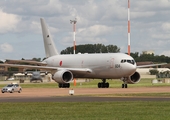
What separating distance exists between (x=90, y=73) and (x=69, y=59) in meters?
6.99

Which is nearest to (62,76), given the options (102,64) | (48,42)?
(102,64)

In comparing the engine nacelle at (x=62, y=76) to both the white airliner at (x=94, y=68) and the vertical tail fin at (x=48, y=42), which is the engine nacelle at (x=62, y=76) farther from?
the vertical tail fin at (x=48, y=42)

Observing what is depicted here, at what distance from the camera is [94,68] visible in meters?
80.0

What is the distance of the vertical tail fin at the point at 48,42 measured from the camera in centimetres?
9569

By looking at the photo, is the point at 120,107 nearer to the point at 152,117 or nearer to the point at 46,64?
the point at 152,117

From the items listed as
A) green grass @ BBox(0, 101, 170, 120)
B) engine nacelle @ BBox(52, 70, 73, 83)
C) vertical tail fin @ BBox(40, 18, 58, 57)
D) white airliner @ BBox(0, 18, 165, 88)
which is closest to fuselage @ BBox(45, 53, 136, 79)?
white airliner @ BBox(0, 18, 165, 88)

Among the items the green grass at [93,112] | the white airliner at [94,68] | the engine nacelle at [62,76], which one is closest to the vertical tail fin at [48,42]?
the white airliner at [94,68]

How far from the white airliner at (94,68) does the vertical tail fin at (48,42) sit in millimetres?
4424

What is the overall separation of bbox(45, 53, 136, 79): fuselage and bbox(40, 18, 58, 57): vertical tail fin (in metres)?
6.37

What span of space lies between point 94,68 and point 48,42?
1803 cm

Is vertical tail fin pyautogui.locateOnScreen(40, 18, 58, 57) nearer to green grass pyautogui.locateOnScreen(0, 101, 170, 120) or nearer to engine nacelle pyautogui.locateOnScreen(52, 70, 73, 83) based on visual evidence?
engine nacelle pyautogui.locateOnScreen(52, 70, 73, 83)

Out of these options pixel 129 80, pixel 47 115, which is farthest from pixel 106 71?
pixel 47 115

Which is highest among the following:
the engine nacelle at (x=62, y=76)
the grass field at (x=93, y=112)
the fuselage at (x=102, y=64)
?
the fuselage at (x=102, y=64)

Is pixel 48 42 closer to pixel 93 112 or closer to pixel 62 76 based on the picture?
pixel 62 76
